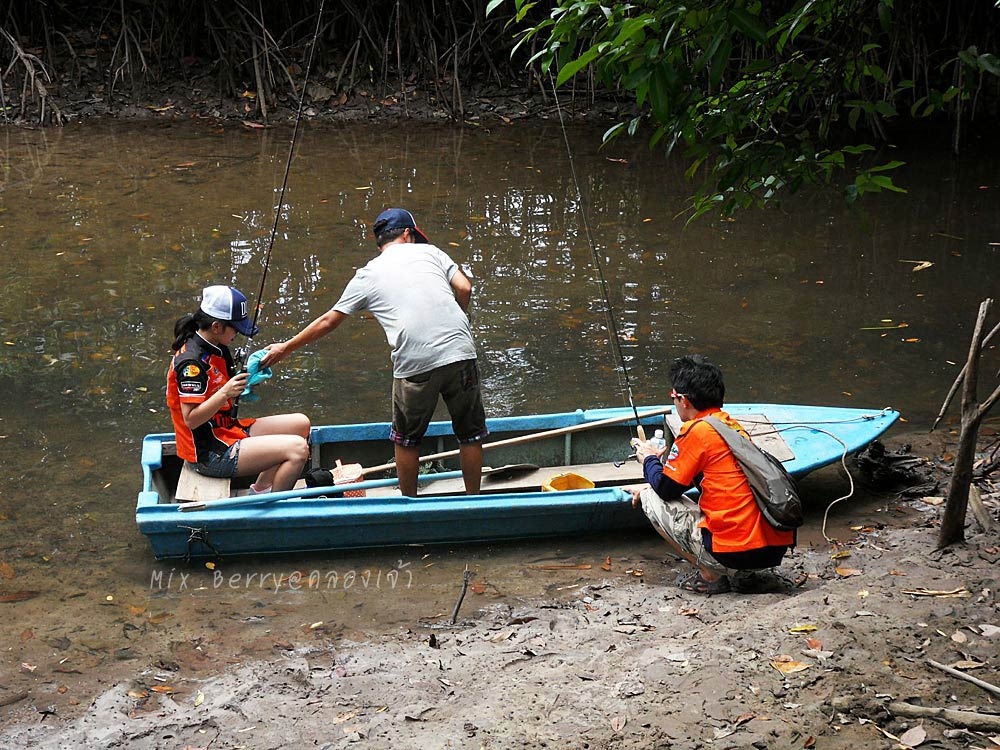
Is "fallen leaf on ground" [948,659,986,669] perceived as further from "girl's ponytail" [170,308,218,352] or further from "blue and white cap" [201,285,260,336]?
"girl's ponytail" [170,308,218,352]

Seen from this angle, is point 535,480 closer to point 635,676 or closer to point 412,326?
point 412,326

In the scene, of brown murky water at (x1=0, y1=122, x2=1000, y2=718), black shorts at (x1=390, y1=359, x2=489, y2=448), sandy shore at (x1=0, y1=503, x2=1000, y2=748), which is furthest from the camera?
black shorts at (x1=390, y1=359, x2=489, y2=448)

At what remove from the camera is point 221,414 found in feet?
17.2

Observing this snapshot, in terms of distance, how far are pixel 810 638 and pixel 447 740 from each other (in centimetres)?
131

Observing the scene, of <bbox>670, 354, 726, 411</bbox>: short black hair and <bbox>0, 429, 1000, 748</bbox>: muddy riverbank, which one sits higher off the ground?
<bbox>670, 354, 726, 411</bbox>: short black hair

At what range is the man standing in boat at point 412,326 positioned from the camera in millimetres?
→ 4930

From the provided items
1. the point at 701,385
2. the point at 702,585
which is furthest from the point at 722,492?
the point at 702,585

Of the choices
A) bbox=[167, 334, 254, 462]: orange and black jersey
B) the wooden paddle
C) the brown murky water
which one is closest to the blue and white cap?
bbox=[167, 334, 254, 462]: orange and black jersey

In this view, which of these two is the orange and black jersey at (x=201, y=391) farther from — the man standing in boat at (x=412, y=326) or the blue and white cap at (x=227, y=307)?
the man standing in boat at (x=412, y=326)

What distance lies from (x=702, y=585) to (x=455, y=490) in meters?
1.50

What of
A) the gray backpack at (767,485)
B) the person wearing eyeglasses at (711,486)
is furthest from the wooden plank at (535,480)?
the gray backpack at (767,485)

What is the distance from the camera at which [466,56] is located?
1490cm

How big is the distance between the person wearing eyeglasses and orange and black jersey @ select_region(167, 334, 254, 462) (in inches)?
81.1

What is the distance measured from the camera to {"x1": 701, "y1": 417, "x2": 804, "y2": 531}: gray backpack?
4.28 meters
